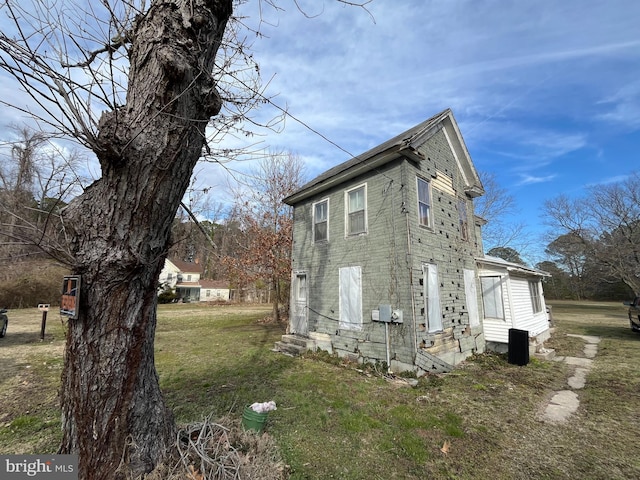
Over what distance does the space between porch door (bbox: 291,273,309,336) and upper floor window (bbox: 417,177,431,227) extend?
4.56m

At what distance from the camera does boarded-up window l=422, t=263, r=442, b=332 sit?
720 centimetres

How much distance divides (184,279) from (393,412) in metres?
40.9

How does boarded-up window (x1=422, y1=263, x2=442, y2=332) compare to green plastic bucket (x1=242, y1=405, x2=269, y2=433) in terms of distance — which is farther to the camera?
boarded-up window (x1=422, y1=263, x2=442, y2=332)

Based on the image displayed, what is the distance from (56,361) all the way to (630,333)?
883 inches

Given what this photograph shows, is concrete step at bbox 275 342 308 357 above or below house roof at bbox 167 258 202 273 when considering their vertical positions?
below

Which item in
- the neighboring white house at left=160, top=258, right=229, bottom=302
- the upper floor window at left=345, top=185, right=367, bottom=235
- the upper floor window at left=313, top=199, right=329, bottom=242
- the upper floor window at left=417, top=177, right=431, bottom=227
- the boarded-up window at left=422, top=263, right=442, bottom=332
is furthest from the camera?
the neighboring white house at left=160, top=258, right=229, bottom=302

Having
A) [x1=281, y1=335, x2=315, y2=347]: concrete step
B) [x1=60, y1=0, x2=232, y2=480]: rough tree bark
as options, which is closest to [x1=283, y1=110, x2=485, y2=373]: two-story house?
[x1=281, y1=335, x2=315, y2=347]: concrete step

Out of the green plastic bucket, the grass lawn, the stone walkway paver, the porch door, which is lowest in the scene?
the stone walkway paver

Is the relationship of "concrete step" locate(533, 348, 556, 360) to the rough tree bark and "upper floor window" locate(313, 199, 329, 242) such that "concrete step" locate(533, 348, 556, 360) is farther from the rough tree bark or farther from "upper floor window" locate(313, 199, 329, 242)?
the rough tree bark

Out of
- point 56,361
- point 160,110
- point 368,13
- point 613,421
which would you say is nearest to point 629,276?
point 613,421

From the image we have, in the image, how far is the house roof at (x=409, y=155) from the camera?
7.43 meters

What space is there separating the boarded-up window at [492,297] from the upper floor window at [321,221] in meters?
5.95

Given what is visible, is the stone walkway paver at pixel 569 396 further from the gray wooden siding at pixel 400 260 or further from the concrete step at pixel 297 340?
the concrete step at pixel 297 340

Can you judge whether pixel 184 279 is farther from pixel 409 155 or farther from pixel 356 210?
pixel 409 155
